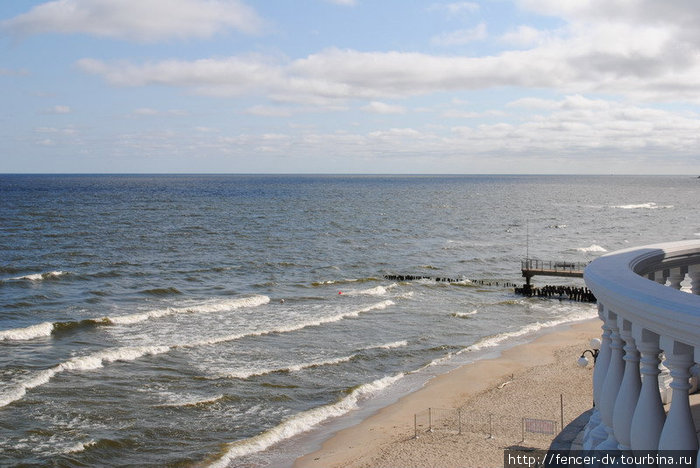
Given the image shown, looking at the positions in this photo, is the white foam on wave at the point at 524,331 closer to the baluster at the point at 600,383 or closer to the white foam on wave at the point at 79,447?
the white foam on wave at the point at 79,447

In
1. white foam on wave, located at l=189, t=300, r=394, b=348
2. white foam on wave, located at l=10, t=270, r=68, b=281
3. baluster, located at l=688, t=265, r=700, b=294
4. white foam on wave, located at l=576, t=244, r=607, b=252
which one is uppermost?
baluster, located at l=688, t=265, r=700, b=294

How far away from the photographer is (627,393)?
289 inches

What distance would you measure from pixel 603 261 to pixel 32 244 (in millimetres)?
74558

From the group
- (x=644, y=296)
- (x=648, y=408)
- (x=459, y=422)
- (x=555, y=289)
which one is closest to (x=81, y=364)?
(x=459, y=422)

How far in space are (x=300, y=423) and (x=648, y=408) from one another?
19.7 meters

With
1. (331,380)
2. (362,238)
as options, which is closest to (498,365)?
(331,380)

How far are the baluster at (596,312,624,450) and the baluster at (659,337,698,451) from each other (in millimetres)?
1424

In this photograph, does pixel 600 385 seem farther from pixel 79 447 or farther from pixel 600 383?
pixel 79 447

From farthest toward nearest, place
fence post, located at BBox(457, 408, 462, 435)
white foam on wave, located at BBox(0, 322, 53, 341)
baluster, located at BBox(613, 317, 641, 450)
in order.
Answer: 1. white foam on wave, located at BBox(0, 322, 53, 341)
2. fence post, located at BBox(457, 408, 462, 435)
3. baluster, located at BBox(613, 317, 641, 450)

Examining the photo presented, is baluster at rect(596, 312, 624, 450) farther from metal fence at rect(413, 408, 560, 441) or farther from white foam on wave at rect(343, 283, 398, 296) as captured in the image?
white foam on wave at rect(343, 283, 398, 296)

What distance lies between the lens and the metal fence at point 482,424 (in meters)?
23.3

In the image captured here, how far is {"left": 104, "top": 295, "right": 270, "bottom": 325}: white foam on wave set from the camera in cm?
4012

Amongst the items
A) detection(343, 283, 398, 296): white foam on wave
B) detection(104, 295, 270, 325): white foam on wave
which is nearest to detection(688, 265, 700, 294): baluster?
detection(104, 295, 270, 325): white foam on wave

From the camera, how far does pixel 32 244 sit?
7306 centimetres
